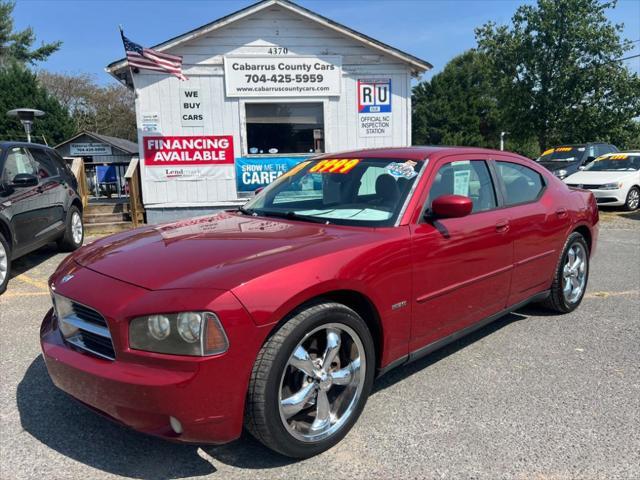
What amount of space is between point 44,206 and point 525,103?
23855 mm

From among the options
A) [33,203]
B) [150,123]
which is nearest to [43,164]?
[33,203]

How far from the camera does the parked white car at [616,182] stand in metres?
13.2

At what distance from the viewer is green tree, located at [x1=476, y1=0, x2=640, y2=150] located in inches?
904

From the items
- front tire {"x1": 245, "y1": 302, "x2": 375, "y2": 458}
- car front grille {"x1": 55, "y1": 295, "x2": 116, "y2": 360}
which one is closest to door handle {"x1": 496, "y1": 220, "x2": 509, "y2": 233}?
front tire {"x1": 245, "y1": 302, "x2": 375, "y2": 458}

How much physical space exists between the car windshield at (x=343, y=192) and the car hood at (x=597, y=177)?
39.3 ft

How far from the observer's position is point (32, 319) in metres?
4.79

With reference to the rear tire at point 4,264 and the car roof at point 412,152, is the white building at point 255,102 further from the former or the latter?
the car roof at point 412,152

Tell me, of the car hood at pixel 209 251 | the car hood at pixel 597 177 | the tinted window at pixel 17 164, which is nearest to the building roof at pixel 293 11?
the tinted window at pixel 17 164

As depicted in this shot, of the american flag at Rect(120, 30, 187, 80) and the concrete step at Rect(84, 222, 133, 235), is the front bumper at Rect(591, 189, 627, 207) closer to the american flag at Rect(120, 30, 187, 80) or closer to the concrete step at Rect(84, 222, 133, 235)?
the american flag at Rect(120, 30, 187, 80)

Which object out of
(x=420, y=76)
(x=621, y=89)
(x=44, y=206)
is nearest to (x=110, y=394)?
(x=44, y=206)

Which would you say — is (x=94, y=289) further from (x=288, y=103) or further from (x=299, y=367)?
(x=288, y=103)

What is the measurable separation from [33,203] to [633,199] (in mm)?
13996

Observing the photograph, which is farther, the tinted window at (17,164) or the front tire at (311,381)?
the tinted window at (17,164)

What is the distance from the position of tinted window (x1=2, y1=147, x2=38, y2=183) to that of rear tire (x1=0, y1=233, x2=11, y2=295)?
2.77 feet
